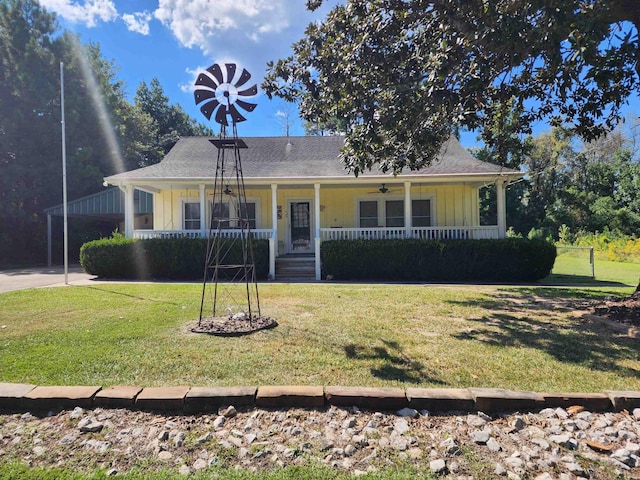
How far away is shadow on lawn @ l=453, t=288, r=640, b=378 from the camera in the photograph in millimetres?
3956

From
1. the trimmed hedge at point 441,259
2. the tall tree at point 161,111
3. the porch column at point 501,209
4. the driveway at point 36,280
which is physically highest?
the tall tree at point 161,111

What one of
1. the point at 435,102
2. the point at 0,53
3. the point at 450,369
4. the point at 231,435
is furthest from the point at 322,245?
the point at 0,53

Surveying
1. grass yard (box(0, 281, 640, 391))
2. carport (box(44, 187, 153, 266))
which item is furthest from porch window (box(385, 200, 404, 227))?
carport (box(44, 187, 153, 266))

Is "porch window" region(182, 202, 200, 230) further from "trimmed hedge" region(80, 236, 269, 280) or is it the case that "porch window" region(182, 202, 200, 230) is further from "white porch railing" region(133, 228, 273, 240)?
"trimmed hedge" region(80, 236, 269, 280)

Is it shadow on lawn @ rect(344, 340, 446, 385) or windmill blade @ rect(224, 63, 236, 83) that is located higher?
windmill blade @ rect(224, 63, 236, 83)

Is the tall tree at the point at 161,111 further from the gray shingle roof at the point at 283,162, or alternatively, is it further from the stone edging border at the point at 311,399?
the stone edging border at the point at 311,399

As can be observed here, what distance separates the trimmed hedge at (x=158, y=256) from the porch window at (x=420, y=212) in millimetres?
→ 5784

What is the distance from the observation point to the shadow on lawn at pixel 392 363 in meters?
3.34

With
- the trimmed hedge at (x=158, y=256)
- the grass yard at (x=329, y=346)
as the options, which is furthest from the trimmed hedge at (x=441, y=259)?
the grass yard at (x=329, y=346)

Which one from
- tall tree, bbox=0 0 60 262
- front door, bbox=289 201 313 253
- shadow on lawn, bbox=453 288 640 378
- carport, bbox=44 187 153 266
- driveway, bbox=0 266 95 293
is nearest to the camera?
shadow on lawn, bbox=453 288 640 378

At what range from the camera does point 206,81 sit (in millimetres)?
5246

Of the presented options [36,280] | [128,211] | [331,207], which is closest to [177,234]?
[128,211]

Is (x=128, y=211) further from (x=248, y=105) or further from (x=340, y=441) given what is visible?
(x=340, y=441)

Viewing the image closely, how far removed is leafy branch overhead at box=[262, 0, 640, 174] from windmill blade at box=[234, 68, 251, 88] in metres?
1.78
